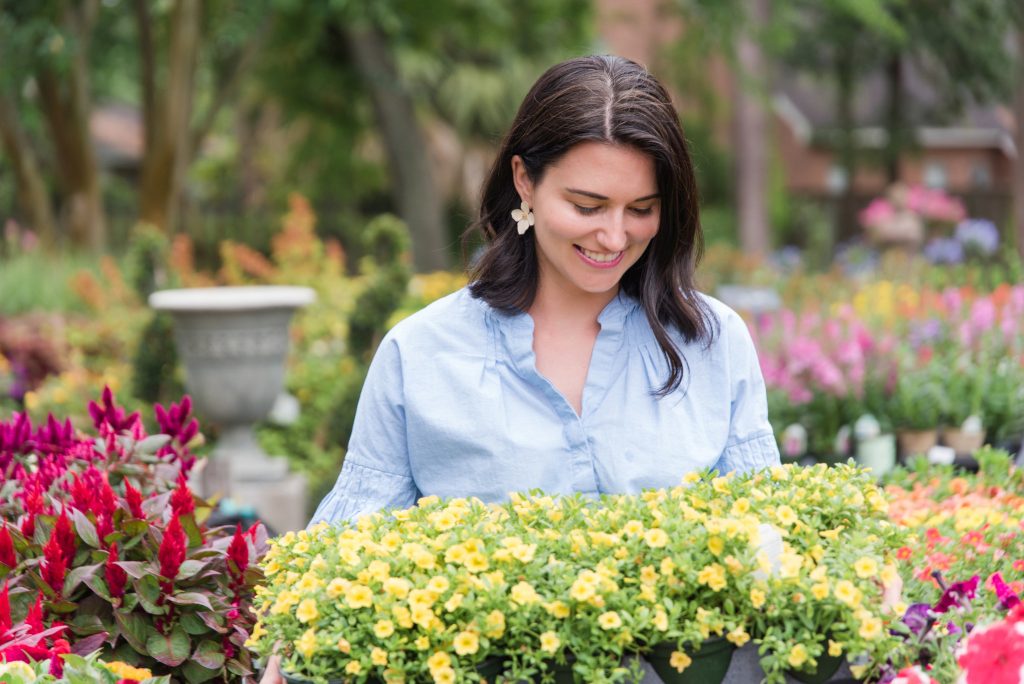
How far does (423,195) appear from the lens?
14773 millimetres

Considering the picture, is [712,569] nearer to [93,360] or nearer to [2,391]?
[2,391]

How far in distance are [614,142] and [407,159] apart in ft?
41.2

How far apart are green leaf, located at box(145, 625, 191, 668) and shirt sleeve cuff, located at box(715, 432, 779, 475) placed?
107 centimetres

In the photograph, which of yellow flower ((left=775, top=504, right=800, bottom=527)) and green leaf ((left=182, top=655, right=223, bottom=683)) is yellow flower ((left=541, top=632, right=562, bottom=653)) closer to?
yellow flower ((left=775, top=504, right=800, bottom=527))

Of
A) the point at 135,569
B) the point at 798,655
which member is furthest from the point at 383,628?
the point at 135,569

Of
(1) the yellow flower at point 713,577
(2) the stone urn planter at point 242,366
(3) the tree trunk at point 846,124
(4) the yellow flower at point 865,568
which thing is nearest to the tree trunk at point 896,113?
(3) the tree trunk at point 846,124

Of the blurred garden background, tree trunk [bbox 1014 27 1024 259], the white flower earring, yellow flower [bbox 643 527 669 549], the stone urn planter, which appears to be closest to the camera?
yellow flower [bbox 643 527 669 549]

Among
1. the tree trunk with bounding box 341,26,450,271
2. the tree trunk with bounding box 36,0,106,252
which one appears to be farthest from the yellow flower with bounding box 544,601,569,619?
the tree trunk with bounding box 341,26,450,271

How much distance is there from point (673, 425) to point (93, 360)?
22.4 feet

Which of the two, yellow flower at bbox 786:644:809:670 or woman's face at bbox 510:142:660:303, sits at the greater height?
woman's face at bbox 510:142:660:303

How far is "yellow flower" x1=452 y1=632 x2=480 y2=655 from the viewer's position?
1705mm

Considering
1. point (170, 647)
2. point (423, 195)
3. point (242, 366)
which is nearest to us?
point (170, 647)

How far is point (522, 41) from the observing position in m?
15.9

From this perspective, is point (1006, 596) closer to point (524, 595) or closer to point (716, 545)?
point (716, 545)
